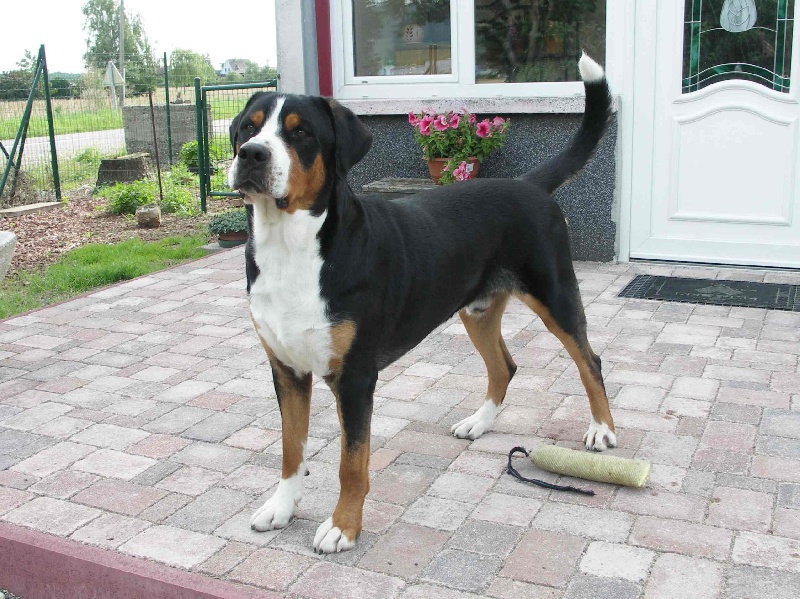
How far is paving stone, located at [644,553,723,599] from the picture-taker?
277cm

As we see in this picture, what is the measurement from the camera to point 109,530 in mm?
3307

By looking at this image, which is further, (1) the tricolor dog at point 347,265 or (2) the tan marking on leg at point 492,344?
(2) the tan marking on leg at point 492,344

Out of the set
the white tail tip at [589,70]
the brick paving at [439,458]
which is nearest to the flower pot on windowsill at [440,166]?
the brick paving at [439,458]

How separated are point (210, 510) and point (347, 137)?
1550 mm

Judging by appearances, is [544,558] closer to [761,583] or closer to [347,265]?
[761,583]

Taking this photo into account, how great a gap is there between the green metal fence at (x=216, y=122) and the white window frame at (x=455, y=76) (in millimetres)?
1053

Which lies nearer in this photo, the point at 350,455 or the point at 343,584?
the point at 343,584

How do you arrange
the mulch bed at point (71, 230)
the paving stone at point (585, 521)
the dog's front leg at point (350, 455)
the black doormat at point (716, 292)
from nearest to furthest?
the dog's front leg at point (350, 455) → the paving stone at point (585, 521) → the black doormat at point (716, 292) → the mulch bed at point (71, 230)

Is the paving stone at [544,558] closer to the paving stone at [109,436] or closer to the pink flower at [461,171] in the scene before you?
the paving stone at [109,436]

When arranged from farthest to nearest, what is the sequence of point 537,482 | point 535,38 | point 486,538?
point 535,38 < point 537,482 < point 486,538

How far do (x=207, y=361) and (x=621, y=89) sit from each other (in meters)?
3.94

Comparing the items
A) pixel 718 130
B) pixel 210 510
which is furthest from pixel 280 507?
pixel 718 130

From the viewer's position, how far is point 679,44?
677 cm

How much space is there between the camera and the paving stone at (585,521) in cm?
317
